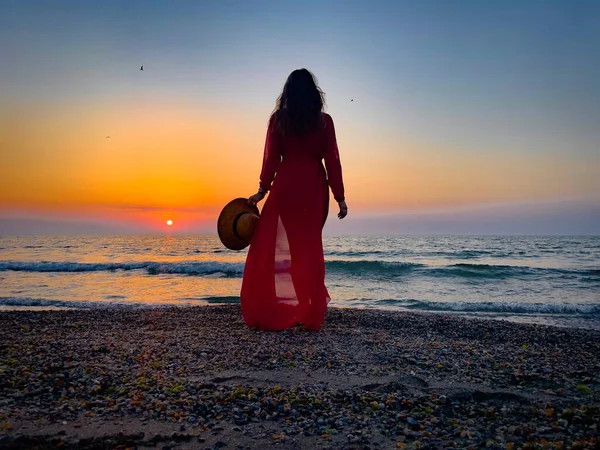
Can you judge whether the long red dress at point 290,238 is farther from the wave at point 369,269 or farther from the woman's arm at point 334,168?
the wave at point 369,269

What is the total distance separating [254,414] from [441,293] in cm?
1075

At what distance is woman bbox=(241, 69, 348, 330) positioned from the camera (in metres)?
4.45

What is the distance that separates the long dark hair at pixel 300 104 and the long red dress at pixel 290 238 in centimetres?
12

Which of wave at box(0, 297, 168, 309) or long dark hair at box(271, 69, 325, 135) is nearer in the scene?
long dark hair at box(271, 69, 325, 135)

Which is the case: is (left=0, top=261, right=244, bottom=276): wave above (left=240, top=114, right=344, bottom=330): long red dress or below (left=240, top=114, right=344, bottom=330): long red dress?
below

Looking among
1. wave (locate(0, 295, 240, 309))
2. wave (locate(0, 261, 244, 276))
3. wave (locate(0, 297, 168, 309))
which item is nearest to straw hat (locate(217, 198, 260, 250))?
wave (locate(0, 295, 240, 309))

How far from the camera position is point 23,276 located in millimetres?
15984

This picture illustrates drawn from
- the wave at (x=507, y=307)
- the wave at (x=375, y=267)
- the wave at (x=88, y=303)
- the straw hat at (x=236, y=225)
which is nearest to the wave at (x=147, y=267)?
the wave at (x=375, y=267)

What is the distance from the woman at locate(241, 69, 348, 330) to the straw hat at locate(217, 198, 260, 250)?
0.09m

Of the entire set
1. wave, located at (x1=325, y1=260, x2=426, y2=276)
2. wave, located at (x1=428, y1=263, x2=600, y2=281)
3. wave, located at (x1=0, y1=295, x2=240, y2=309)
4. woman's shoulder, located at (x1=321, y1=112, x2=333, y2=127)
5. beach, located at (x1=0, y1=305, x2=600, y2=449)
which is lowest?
wave, located at (x1=428, y1=263, x2=600, y2=281)

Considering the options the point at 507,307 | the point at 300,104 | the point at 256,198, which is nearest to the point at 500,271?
Answer: the point at 507,307

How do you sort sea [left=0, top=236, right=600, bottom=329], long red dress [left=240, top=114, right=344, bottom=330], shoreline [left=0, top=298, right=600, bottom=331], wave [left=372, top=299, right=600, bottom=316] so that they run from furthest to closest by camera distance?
sea [left=0, top=236, right=600, bottom=329]
wave [left=372, top=299, right=600, bottom=316]
shoreline [left=0, top=298, right=600, bottom=331]
long red dress [left=240, top=114, right=344, bottom=330]

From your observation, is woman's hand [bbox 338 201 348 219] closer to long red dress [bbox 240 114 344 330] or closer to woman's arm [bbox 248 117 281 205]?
long red dress [bbox 240 114 344 330]

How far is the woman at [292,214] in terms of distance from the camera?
14.6 feet
